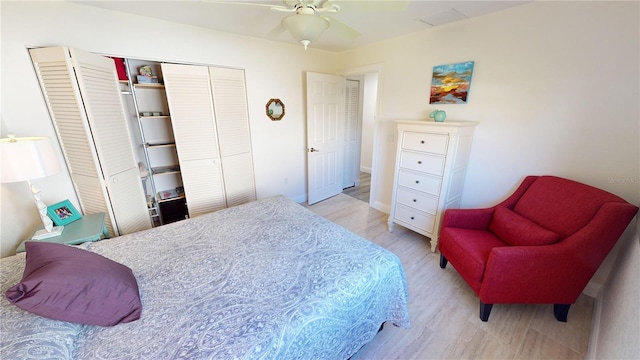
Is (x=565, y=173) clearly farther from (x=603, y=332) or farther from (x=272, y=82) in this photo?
(x=272, y=82)

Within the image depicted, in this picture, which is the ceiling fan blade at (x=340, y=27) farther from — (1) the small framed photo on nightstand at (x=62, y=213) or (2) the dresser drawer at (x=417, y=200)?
(1) the small framed photo on nightstand at (x=62, y=213)

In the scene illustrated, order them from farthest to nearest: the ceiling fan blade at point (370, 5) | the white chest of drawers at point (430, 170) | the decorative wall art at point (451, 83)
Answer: the decorative wall art at point (451, 83), the white chest of drawers at point (430, 170), the ceiling fan blade at point (370, 5)

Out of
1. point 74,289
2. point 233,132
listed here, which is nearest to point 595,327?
point 74,289

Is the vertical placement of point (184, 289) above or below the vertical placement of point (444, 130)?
below

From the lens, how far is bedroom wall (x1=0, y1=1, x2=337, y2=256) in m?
1.73

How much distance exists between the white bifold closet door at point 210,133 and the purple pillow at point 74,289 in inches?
61.5

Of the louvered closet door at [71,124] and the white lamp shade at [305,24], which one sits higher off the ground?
the white lamp shade at [305,24]

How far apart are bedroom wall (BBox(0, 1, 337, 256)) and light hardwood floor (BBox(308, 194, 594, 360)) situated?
2344 mm

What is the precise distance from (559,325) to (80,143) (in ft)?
12.7

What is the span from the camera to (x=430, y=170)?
91.8 inches

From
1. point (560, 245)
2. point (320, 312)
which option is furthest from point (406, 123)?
point (320, 312)

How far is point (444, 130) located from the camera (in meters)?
2.14

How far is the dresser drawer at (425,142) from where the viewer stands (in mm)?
2186

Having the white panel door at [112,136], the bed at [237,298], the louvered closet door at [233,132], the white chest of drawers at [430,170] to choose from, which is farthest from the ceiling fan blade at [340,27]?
the white panel door at [112,136]
